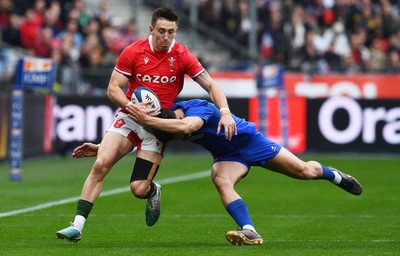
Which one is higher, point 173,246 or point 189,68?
point 189,68

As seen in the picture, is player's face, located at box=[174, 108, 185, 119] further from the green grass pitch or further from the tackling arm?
the green grass pitch

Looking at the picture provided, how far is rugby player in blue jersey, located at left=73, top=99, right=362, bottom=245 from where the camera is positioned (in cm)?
1069

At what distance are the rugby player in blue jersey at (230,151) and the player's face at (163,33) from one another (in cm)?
61

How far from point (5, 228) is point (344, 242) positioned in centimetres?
375

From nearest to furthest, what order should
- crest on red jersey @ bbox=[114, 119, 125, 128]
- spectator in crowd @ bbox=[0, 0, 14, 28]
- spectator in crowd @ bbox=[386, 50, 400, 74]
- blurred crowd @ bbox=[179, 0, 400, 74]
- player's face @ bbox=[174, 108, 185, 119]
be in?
player's face @ bbox=[174, 108, 185, 119] < crest on red jersey @ bbox=[114, 119, 125, 128] < spectator in crowd @ bbox=[0, 0, 14, 28] < spectator in crowd @ bbox=[386, 50, 400, 74] < blurred crowd @ bbox=[179, 0, 400, 74]

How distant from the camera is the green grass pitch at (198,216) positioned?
10641 mm

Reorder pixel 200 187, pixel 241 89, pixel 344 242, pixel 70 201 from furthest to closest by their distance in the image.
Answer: pixel 241 89
pixel 200 187
pixel 70 201
pixel 344 242

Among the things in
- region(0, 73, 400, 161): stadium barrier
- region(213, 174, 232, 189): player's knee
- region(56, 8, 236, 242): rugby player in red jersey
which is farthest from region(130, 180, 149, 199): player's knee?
region(0, 73, 400, 161): stadium barrier

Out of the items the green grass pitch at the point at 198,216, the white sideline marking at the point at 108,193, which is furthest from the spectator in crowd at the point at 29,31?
the white sideline marking at the point at 108,193

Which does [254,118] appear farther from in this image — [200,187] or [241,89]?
[200,187]

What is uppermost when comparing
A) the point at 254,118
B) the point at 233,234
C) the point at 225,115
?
the point at 225,115

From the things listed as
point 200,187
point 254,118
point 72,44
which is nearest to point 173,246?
point 200,187

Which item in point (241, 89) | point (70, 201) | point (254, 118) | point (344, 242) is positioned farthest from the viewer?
point (241, 89)

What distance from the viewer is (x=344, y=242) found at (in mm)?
11172
